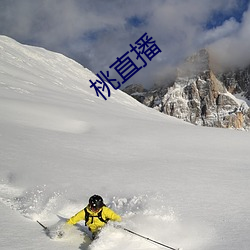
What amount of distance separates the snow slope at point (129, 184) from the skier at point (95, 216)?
22 centimetres

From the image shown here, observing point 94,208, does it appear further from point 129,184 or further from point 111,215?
point 129,184

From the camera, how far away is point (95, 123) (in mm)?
17219

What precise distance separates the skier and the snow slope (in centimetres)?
22

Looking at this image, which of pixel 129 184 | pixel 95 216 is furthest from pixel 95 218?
pixel 129 184

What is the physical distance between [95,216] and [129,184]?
2.29m

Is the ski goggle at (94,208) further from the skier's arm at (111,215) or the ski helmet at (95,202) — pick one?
the skier's arm at (111,215)

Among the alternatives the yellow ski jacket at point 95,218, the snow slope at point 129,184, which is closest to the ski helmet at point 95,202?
the yellow ski jacket at point 95,218

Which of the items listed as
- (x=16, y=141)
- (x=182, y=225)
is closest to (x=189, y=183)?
(x=182, y=225)

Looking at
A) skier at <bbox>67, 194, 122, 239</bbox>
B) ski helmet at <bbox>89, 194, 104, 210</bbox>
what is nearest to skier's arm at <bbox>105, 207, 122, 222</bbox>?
skier at <bbox>67, 194, 122, 239</bbox>

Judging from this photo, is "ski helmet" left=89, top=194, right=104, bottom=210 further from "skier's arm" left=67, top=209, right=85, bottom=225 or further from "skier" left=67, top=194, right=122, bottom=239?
"skier's arm" left=67, top=209, right=85, bottom=225

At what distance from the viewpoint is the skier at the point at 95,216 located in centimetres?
557

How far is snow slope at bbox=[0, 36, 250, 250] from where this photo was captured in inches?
208

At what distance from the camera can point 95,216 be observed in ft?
18.6

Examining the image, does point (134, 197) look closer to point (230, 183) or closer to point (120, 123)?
point (230, 183)
